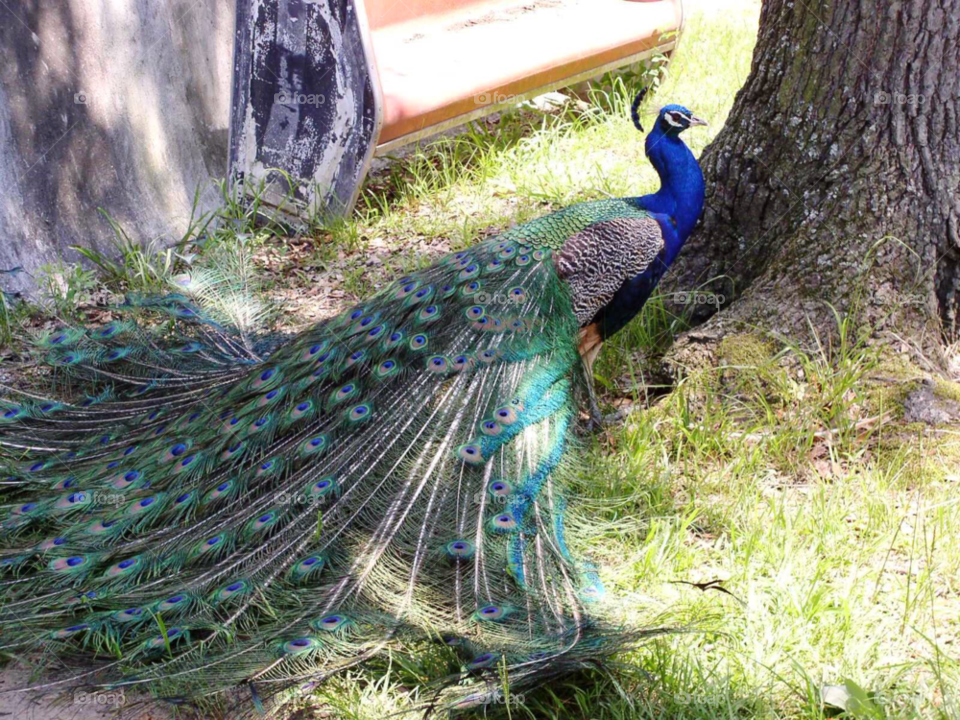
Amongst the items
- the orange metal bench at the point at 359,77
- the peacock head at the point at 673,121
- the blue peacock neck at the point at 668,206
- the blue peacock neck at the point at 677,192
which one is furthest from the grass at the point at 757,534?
the peacock head at the point at 673,121

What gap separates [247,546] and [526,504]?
73 cm

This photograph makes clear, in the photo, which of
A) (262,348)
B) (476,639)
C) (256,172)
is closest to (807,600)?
(476,639)

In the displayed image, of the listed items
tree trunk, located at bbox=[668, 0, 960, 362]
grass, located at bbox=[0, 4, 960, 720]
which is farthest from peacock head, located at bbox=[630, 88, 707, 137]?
grass, located at bbox=[0, 4, 960, 720]

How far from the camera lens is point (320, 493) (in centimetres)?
253

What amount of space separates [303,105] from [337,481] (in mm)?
2509

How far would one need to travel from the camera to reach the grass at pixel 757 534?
2.15 meters

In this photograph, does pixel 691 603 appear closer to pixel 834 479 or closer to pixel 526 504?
pixel 526 504

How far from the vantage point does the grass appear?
2148 millimetres

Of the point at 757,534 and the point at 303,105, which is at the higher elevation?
the point at 303,105

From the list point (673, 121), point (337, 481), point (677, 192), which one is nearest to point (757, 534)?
point (337, 481)

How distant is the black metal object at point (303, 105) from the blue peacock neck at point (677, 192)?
150 cm

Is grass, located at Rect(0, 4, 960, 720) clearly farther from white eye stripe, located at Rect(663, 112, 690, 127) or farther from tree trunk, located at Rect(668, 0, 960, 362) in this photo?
white eye stripe, located at Rect(663, 112, 690, 127)

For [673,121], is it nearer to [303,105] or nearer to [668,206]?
[668,206]

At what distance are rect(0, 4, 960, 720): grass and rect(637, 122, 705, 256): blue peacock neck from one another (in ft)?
1.23
